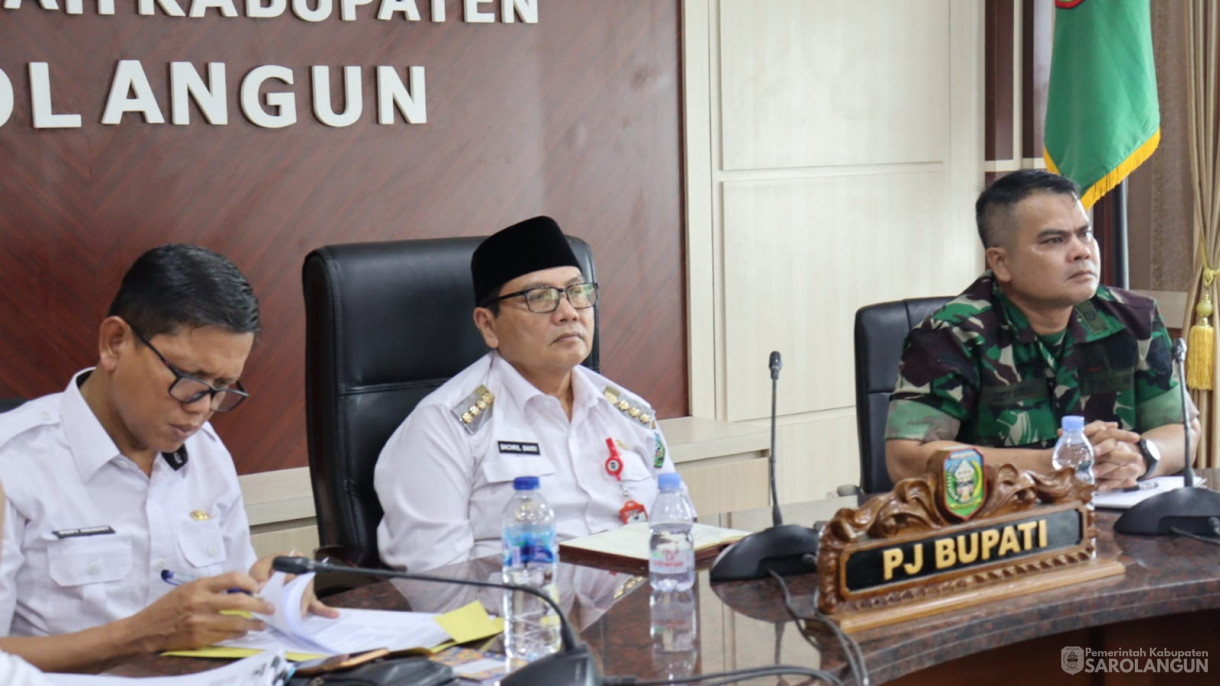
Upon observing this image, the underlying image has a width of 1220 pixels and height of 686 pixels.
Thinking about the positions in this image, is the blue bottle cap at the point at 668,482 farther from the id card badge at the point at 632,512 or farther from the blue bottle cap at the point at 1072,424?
the blue bottle cap at the point at 1072,424

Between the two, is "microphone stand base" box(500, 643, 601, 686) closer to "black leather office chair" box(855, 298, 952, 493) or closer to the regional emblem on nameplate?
the regional emblem on nameplate

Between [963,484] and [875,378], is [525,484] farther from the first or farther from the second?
[875,378]

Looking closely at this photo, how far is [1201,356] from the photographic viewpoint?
4.12 meters

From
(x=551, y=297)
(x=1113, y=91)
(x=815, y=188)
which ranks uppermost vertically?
(x=1113, y=91)

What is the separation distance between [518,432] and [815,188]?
215cm

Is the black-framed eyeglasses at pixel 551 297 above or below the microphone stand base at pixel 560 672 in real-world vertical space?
above

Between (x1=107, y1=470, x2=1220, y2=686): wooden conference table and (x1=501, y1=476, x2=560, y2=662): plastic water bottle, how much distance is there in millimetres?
44

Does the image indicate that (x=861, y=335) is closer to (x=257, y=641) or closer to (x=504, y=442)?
(x=504, y=442)

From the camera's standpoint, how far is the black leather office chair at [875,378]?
9.20 feet

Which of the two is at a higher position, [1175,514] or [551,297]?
[551,297]

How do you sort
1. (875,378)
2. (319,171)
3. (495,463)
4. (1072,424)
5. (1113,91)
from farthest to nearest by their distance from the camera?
(1113,91) → (319,171) → (875,378) → (495,463) → (1072,424)

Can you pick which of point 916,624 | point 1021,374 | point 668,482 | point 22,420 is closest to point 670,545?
point 668,482

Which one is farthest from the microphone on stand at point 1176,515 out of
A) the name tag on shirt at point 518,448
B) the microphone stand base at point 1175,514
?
the name tag on shirt at point 518,448

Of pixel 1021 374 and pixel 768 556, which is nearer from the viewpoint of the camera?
pixel 768 556
